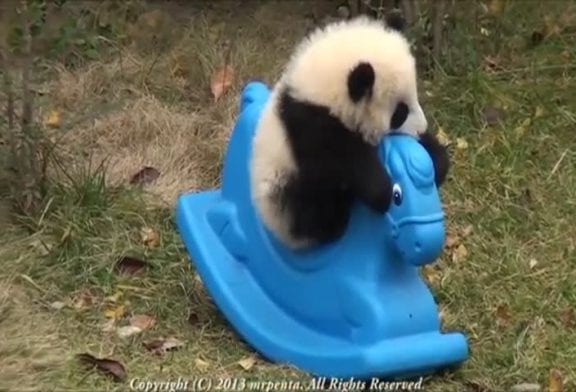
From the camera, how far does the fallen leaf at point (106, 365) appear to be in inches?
136

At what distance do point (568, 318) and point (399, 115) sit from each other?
0.90 metres

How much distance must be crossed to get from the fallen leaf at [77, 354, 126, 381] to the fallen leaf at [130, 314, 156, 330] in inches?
10.8

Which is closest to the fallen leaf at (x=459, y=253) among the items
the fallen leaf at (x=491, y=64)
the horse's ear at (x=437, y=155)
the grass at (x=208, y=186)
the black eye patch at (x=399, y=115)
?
the grass at (x=208, y=186)

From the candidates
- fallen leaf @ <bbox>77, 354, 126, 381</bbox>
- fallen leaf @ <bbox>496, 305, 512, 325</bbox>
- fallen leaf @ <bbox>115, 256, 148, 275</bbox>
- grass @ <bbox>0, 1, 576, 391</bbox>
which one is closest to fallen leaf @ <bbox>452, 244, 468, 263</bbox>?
grass @ <bbox>0, 1, 576, 391</bbox>

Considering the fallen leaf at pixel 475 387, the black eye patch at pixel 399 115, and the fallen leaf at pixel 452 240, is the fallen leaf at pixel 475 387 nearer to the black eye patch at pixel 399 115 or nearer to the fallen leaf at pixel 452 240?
the black eye patch at pixel 399 115

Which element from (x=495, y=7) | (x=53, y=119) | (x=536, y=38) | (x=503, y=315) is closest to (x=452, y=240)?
(x=503, y=315)

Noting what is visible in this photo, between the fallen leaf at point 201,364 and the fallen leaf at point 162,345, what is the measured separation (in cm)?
11

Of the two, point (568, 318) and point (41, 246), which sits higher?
point (568, 318)

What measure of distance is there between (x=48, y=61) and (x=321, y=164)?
93.4 inches

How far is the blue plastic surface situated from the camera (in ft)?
11.0

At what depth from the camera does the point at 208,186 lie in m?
4.72

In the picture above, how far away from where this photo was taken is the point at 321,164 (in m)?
3.37

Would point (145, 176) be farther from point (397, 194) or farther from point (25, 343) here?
point (397, 194)

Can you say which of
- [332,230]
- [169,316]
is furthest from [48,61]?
[332,230]
